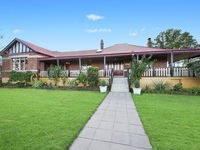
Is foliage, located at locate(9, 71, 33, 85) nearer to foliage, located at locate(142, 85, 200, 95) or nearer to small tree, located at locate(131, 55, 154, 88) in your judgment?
small tree, located at locate(131, 55, 154, 88)

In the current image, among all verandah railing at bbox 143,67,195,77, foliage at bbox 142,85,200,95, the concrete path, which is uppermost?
verandah railing at bbox 143,67,195,77

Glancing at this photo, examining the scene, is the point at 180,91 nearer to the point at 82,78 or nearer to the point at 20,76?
the point at 82,78

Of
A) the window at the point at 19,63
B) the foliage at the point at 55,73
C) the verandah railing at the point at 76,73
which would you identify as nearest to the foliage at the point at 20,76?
the verandah railing at the point at 76,73

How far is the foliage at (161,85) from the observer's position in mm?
9195

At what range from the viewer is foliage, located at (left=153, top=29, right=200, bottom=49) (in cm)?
3095

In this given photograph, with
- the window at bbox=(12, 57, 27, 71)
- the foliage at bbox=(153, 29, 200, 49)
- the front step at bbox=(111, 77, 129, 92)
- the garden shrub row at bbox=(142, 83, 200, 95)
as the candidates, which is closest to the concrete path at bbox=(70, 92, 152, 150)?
the front step at bbox=(111, 77, 129, 92)

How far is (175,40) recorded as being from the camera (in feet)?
106

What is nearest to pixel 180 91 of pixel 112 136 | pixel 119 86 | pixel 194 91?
pixel 194 91

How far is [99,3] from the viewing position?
1138cm

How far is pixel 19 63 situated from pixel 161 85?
1747 centimetres

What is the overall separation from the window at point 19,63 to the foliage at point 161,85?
1599 centimetres

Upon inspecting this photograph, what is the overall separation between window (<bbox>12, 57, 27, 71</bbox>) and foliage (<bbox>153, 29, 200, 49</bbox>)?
116 ft

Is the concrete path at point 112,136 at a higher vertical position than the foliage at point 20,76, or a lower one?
lower

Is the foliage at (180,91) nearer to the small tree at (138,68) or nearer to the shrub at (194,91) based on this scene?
the shrub at (194,91)
